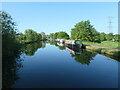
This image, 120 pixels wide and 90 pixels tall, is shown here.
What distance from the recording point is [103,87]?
10.2m

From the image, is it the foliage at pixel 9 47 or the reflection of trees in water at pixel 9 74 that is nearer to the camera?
the reflection of trees in water at pixel 9 74

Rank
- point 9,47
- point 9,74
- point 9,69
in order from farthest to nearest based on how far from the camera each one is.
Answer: point 9,47
point 9,69
point 9,74

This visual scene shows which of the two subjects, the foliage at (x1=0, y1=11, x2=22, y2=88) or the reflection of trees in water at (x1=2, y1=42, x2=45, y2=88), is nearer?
the reflection of trees in water at (x1=2, y1=42, x2=45, y2=88)

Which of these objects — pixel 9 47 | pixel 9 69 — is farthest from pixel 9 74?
pixel 9 47

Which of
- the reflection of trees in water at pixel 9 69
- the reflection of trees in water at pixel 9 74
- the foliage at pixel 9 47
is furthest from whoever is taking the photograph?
the foliage at pixel 9 47

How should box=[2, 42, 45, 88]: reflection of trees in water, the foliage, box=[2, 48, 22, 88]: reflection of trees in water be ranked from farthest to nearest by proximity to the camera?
the foliage
box=[2, 42, 45, 88]: reflection of trees in water
box=[2, 48, 22, 88]: reflection of trees in water

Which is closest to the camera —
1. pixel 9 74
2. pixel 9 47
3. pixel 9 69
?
pixel 9 74

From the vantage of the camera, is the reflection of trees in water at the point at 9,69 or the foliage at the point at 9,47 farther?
the foliage at the point at 9,47

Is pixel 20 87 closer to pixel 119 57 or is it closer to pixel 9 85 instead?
pixel 9 85

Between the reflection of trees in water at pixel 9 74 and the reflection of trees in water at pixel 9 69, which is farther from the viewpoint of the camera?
the reflection of trees in water at pixel 9 69

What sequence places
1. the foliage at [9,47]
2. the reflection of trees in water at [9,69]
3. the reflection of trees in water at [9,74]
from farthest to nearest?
the foliage at [9,47]
the reflection of trees in water at [9,69]
the reflection of trees in water at [9,74]

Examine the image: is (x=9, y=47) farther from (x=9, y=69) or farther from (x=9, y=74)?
(x=9, y=74)

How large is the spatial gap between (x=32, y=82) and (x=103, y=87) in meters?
6.32

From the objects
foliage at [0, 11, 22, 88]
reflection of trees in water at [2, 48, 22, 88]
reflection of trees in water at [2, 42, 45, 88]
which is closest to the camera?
reflection of trees in water at [2, 48, 22, 88]
